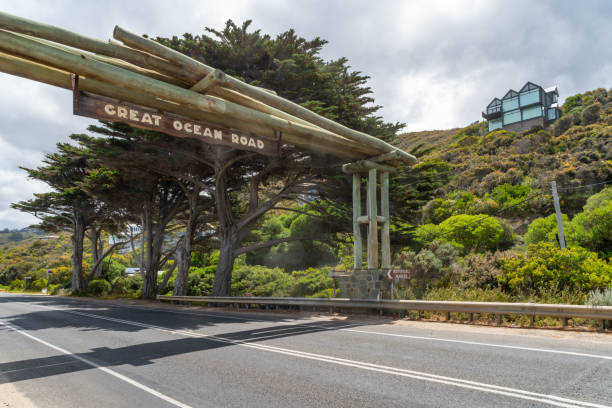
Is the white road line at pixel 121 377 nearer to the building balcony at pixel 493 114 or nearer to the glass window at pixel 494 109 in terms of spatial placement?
the building balcony at pixel 493 114

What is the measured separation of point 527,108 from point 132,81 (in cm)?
8633

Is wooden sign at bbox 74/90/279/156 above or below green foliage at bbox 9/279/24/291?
above

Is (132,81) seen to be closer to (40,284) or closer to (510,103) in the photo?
(40,284)

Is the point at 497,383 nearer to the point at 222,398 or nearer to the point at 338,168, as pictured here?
the point at 222,398

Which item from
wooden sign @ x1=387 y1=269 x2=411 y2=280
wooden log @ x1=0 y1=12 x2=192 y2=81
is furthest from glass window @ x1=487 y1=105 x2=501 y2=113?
wooden log @ x1=0 y1=12 x2=192 y2=81

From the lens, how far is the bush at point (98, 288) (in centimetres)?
3681

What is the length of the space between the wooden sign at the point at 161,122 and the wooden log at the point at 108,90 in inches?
17.4

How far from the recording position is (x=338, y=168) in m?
17.4

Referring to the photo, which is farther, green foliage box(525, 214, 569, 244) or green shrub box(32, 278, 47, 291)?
green shrub box(32, 278, 47, 291)

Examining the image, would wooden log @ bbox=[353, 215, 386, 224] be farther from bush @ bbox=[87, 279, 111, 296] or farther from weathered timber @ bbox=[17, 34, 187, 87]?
bush @ bbox=[87, 279, 111, 296]

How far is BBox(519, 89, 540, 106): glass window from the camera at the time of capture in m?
76.9

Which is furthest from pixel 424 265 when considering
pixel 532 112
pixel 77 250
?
pixel 532 112

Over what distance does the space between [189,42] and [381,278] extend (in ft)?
40.0

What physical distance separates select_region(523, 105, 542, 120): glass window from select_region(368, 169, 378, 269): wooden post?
76.7 meters
